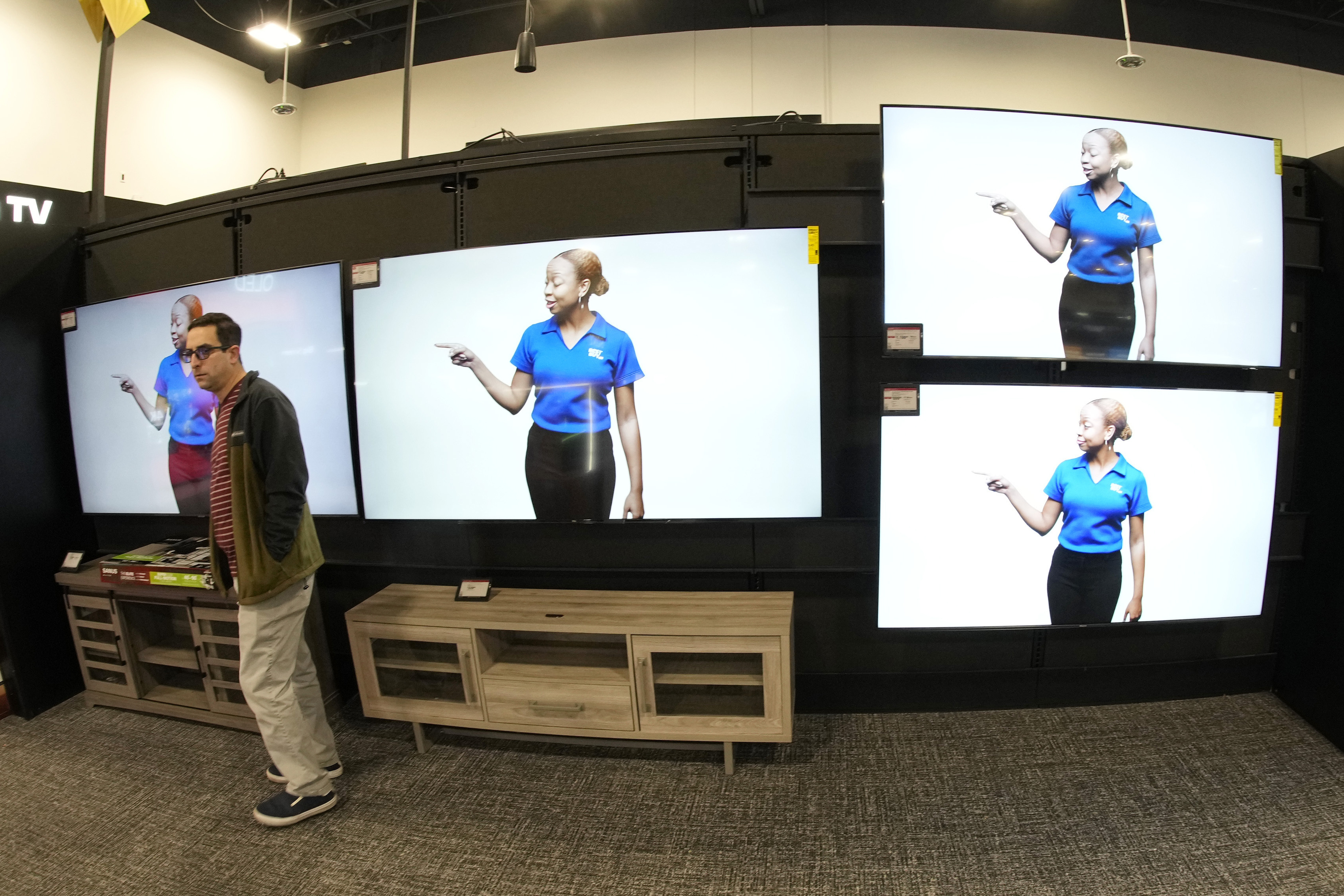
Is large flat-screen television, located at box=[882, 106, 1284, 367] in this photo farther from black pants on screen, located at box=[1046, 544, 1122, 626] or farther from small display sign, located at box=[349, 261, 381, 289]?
small display sign, located at box=[349, 261, 381, 289]

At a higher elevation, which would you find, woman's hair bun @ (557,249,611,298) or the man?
woman's hair bun @ (557,249,611,298)

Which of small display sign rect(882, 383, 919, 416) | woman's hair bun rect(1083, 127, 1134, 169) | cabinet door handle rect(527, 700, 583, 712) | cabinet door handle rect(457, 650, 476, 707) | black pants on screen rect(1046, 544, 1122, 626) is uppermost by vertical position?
woman's hair bun rect(1083, 127, 1134, 169)

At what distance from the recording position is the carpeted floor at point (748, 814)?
5.58ft

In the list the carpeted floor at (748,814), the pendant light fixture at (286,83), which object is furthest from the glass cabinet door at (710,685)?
the pendant light fixture at (286,83)

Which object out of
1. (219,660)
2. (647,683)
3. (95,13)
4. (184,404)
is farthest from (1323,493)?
(95,13)

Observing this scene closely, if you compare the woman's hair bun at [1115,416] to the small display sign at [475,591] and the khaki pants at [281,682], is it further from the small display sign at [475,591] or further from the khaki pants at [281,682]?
the khaki pants at [281,682]

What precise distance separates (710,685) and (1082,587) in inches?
55.7

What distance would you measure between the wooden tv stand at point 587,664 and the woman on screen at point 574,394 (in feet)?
1.29

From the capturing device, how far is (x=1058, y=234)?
2.12 m

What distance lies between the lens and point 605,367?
2.24 metres

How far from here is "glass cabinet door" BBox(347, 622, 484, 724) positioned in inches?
87.0

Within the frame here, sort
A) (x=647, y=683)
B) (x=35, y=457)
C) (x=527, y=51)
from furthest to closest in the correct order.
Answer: (x=527, y=51) → (x=35, y=457) → (x=647, y=683)

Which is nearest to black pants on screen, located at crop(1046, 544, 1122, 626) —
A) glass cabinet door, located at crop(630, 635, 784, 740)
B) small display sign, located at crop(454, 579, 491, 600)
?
glass cabinet door, located at crop(630, 635, 784, 740)

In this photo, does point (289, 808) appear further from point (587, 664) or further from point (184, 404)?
point (184, 404)
